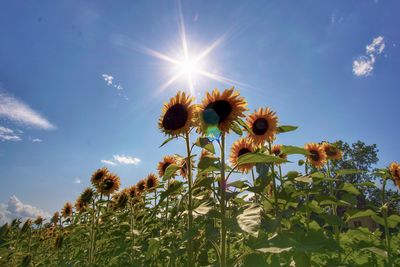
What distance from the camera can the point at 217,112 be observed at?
346 centimetres

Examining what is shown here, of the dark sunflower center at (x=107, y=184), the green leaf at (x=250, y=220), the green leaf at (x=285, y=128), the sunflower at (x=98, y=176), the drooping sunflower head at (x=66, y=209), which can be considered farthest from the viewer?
the drooping sunflower head at (x=66, y=209)

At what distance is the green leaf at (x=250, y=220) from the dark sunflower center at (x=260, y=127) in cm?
228

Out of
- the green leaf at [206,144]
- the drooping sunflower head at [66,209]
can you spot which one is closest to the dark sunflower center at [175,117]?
the green leaf at [206,144]

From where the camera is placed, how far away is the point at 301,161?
4.61 meters

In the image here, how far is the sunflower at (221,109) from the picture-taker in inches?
130

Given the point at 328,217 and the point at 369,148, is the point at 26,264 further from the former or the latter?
the point at 369,148

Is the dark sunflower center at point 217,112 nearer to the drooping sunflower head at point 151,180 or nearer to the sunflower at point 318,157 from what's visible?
the sunflower at point 318,157

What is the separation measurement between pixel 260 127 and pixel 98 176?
3.79 meters

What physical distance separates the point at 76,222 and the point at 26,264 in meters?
1.49

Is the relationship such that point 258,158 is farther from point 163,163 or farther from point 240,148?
point 163,163

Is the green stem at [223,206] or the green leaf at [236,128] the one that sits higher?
the green leaf at [236,128]

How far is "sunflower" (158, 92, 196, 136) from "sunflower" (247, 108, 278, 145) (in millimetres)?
1116

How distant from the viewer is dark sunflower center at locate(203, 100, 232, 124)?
10.9ft

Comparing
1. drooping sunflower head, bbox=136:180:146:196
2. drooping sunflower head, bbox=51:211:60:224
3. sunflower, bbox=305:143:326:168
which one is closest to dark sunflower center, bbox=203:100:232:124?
sunflower, bbox=305:143:326:168
